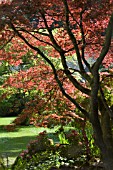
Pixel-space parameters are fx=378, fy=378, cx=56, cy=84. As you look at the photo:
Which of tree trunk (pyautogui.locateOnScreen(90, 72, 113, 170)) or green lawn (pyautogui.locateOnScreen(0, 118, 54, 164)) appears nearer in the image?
tree trunk (pyautogui.locateOnScreen(90, 72, 113, 170))

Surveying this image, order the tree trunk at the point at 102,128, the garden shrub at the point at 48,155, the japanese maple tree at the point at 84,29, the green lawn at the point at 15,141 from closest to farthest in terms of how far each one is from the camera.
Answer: the japanese maple tree at the point at 84,29 < the tree trunk at the point at 102,128 < the garden shrub at the point at 48,155 < the green lawn at the point at 15,141

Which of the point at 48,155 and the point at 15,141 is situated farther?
the point at 15,141

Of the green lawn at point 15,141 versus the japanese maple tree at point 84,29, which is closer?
the japanese maple tree at point 84,29

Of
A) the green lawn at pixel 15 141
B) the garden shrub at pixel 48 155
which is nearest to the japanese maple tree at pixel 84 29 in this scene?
the garden shrub at pixel 48 155

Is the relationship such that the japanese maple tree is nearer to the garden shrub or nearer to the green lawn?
the garden shrub

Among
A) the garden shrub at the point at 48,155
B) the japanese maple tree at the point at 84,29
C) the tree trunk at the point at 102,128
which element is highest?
the japanese maple tree at the point at 84,29

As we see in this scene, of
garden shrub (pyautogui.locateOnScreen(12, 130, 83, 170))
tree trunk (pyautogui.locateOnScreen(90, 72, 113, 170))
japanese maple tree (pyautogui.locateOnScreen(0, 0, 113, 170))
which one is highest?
japanese maple tree (pyautogui.locateOnScreen(0, 0, 113, 170))

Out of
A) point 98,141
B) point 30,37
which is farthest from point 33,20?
point 98,141

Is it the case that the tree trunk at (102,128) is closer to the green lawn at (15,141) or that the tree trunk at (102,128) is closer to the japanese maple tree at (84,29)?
the japanese maple tree at (84,29)

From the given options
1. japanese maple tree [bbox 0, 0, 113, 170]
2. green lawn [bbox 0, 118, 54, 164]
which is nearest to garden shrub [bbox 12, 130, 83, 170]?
japanese maple tree [bbox 0, 0, 113, 170]

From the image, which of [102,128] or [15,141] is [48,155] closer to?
[102,128]

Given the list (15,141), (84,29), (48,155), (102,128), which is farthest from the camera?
(15,141)

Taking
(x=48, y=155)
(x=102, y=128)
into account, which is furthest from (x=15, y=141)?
(x=102, y=128)

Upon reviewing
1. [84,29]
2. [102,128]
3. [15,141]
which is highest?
[84,29]
